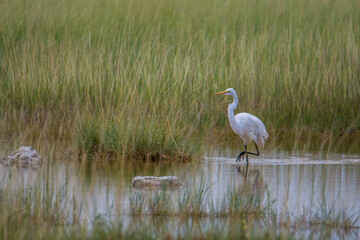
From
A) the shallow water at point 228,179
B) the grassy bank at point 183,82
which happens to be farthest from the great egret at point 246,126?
the grassy bank at point 183,82

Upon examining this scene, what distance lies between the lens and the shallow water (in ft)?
25.6

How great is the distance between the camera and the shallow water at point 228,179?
779 cm

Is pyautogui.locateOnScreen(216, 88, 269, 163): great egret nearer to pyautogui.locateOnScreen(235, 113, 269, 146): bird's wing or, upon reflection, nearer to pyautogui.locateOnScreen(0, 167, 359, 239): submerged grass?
pyautogui.locateOnScreen(235, 113, 269, 146): bird's wing

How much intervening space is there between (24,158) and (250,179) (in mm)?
3045

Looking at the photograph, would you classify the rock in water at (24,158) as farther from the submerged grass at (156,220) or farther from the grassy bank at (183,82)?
the submerged grass at (156,220)

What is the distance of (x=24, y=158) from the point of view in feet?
35.0

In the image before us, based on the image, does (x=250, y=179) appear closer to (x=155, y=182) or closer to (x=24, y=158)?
(x=155, y=182)

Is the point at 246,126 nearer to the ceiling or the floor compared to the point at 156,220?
nearer to the ceiling

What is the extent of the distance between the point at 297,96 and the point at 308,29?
133 inches

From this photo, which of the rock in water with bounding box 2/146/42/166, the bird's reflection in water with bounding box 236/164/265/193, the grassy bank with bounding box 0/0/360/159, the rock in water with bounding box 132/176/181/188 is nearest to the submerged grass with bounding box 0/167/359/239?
the rock in water with bounding box 132/176/181/188

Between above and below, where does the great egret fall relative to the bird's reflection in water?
above

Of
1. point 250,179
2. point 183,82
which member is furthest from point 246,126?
point 250,179

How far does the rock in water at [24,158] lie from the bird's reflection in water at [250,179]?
268 centimetres

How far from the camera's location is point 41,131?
1314 cm
